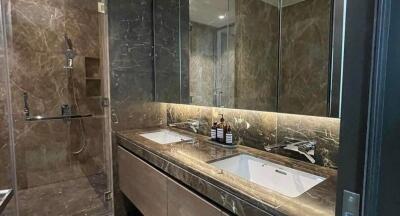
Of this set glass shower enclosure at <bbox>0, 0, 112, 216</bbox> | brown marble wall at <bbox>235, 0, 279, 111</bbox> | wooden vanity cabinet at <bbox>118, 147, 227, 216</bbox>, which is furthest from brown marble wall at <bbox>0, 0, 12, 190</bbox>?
brown marble wall at <bbox>235, 0, 279, 111</bbox>

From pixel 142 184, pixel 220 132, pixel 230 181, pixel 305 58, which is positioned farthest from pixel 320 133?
pixel 142 184

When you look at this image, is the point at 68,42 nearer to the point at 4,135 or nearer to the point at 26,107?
the point at 26,107

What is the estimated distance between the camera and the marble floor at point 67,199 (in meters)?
2.34

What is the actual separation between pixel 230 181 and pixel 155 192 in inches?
29.0

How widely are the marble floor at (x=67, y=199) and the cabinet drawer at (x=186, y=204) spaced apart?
1.27 meters

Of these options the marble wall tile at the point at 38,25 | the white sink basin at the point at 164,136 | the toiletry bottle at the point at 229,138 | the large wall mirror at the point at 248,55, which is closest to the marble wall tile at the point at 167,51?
the large wall mirror at the point at 248,55

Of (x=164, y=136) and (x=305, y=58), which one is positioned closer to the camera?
(x=305, y=58)

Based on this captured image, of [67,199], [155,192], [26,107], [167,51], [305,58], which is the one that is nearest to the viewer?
[305,58]

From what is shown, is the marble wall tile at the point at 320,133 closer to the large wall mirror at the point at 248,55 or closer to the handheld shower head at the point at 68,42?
the large wall mirror at the point at 248,55

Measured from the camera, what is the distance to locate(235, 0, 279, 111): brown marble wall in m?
1.37

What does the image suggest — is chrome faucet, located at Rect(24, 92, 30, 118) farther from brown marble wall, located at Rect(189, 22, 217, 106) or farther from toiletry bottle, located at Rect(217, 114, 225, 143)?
toiletry bottle, located at Rect(217, 114, 225, 143)

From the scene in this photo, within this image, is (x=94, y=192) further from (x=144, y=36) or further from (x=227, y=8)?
(x=227, y=8)

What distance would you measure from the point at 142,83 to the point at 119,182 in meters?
0.98

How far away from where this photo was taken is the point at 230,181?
1.02 m
